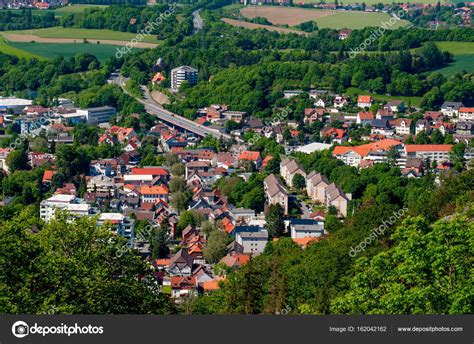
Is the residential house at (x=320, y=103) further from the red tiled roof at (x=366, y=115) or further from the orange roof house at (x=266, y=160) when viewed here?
the orange roof house at (x=266, y=160)

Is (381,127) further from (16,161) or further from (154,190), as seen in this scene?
(16,161)

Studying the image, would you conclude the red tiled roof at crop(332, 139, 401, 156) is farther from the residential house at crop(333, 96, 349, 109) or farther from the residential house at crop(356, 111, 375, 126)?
the residential house at crop(333, 96, 349, 109)

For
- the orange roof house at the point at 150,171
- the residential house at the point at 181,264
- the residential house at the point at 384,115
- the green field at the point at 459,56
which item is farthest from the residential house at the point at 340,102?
the residential house at the point at 181,264

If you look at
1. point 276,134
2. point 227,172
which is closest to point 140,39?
point 276,134

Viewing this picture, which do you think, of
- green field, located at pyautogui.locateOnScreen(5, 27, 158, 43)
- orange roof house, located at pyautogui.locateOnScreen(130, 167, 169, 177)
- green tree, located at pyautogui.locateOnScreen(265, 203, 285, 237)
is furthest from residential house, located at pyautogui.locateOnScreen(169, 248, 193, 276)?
green field, located at pyautogui.locateOnScreen(5, 27, 158, 43)

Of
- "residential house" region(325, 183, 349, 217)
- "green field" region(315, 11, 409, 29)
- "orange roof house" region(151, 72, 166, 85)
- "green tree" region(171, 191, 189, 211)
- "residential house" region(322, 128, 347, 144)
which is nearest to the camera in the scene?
"residential house" region(325, 183, 349, 217)
